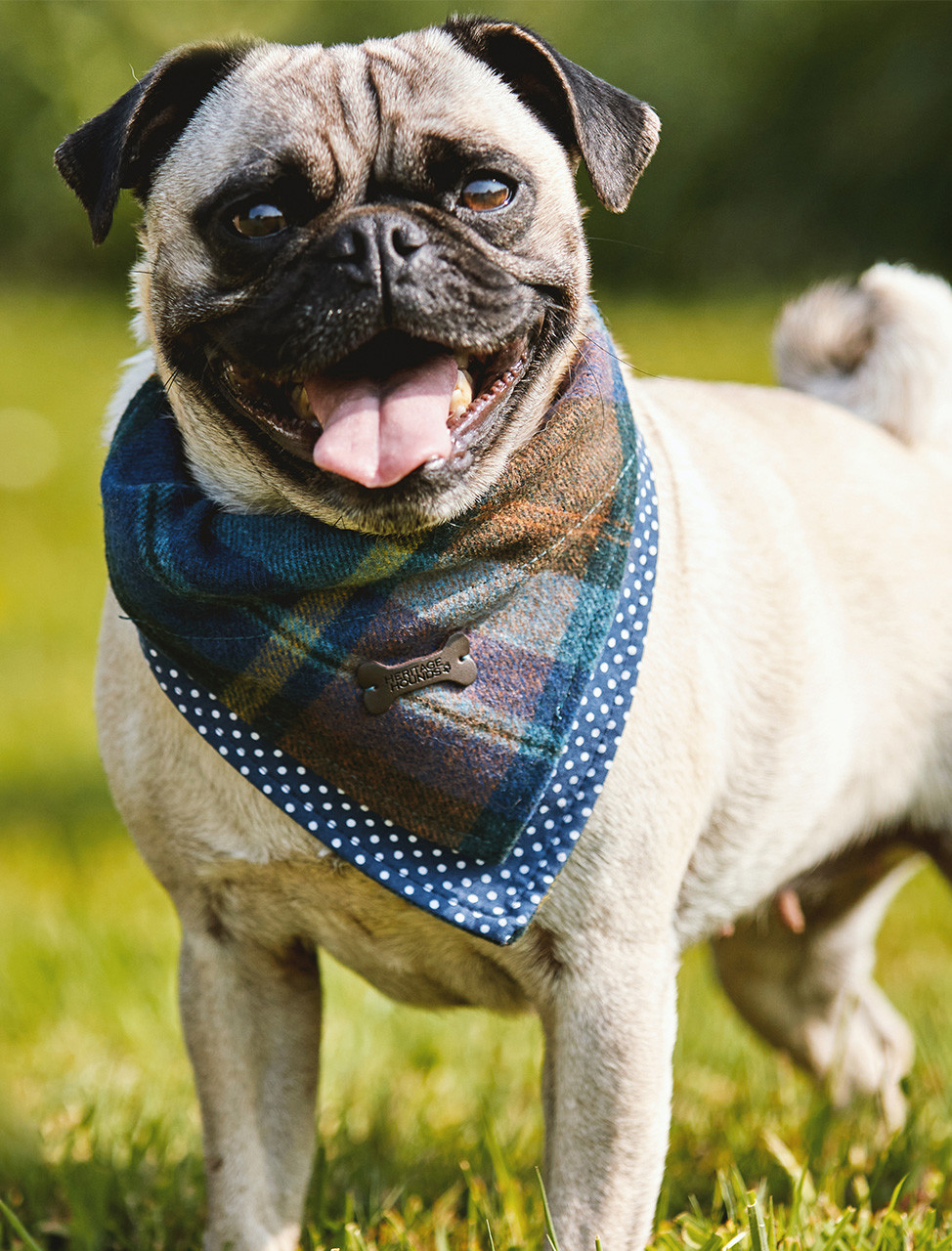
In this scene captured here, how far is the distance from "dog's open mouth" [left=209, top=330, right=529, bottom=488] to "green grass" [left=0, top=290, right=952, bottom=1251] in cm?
134

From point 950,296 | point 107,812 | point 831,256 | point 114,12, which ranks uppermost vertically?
point 950,296

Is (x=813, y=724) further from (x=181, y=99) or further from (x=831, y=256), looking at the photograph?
(x=831, y=256)

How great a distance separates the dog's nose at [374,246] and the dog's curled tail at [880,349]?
1.65m

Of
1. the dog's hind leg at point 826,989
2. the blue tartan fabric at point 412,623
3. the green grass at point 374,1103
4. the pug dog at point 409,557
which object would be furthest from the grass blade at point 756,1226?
the dog's hind leg at point 826,989

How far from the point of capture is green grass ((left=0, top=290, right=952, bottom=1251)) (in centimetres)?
277

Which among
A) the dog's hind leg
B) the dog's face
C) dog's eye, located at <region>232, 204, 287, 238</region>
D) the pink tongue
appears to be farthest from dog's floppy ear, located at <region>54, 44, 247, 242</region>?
the dog's hind leg

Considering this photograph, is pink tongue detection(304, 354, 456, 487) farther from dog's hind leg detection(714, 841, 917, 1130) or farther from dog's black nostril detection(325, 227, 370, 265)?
dog's hind leg detection(714, 841, 917, 1130)

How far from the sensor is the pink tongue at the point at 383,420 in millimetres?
2156

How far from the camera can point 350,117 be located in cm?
231

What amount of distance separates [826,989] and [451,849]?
5.56 ft

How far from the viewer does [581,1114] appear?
236 cm

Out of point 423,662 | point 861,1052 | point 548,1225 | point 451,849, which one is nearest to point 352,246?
point 423,662

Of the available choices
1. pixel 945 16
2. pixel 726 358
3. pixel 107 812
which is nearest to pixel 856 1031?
pixel 107 812

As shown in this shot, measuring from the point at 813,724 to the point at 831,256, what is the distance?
11.5 m
